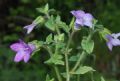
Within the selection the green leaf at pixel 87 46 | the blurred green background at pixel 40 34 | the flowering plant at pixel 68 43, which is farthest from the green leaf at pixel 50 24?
the blurred green background at pixel 40 34

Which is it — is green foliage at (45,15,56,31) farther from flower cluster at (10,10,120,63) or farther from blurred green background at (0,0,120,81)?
blurred green background at (0,0,120,81)

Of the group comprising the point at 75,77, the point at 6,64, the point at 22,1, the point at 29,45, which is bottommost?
the point at 6,64

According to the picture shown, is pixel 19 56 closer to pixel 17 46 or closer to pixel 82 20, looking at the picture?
pixel 17 46

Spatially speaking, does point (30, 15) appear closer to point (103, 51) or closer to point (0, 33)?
point (0, 33)

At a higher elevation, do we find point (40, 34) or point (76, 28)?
point (76, 28)

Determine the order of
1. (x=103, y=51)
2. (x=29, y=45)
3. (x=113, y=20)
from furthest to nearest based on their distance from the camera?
1. (x=113, y=20)
2. (x=103, y=51)
3. (x=29, y=45)

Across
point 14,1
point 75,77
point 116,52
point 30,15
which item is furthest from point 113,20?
point 75,77

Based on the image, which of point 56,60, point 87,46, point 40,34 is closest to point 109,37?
point 87,46

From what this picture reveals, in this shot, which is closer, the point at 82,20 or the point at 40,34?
the point at 82,20

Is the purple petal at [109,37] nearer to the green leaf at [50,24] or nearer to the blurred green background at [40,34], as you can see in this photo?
the green leaf at [50,24]
